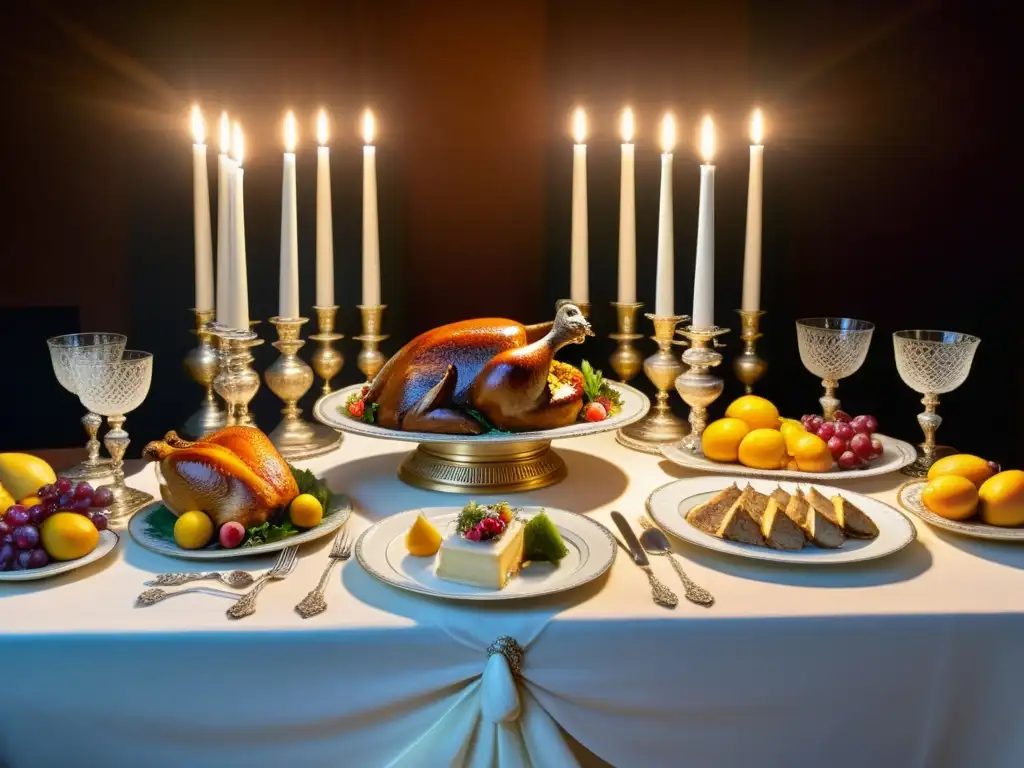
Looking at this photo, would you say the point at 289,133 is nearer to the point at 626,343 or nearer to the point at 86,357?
the point at 86,357

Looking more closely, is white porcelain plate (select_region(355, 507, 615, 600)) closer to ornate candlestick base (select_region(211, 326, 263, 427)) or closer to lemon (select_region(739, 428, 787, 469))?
lemon (select_region(739, 428, 787, 469))

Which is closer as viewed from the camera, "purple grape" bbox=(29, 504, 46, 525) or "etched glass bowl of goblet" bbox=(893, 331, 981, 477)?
"purple grape" bbox=(29, 504, 46, 525)

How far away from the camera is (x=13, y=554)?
970 millimetres

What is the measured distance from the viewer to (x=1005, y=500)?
1.09 meters

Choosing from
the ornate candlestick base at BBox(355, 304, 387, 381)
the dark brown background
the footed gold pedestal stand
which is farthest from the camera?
the dark brown background

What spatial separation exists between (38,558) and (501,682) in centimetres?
50

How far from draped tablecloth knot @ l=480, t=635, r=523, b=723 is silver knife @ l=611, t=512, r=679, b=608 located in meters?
0.15

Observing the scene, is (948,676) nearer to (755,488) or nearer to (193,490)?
(755,488)

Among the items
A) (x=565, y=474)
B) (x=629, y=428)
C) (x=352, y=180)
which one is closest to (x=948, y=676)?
(x=565, y=474)

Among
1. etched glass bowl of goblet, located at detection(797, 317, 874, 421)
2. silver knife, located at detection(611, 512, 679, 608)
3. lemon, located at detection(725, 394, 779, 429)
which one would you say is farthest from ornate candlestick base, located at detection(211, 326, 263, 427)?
etched glass bowl of goblet, located at detection(797, 317, 874, 421)

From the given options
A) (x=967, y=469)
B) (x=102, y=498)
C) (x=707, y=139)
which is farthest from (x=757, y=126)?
(x=102, y=498)

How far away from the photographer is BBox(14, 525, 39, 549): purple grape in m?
0.97

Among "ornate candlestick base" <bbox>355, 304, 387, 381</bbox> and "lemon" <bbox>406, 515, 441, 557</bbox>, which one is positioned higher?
"ornate candlestick base" <bbox>355, 304, 387, 381</bbox>

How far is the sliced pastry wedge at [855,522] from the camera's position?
1.07 m
